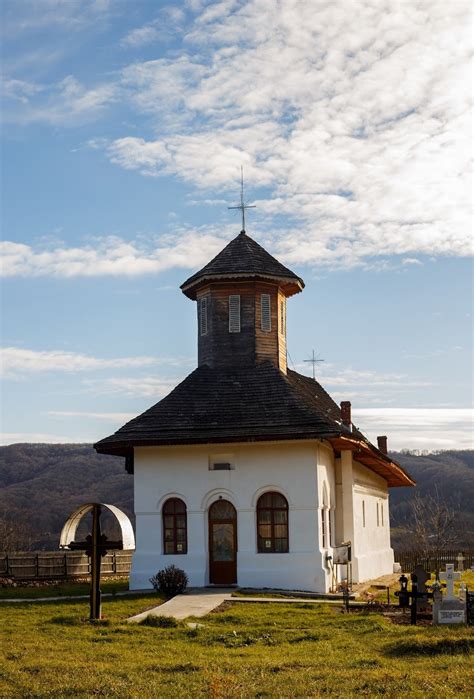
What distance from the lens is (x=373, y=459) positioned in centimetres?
3341

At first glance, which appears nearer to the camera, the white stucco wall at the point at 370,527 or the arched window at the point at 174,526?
the arched window at the point at 174,526

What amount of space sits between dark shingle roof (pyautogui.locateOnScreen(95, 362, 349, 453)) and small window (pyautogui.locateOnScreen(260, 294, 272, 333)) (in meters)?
1.35

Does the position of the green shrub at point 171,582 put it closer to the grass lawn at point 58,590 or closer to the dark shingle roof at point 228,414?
the grass lawn at point 58,590

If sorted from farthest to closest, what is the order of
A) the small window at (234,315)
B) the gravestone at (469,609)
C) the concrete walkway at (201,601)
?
the small window at (234,315) < the concrete walkway at (201,601) < the gravestone at (469,609)

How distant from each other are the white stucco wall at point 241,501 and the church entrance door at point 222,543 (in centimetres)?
22

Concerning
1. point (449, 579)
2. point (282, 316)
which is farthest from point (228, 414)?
point (449, 579)

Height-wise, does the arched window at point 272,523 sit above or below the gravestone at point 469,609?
above

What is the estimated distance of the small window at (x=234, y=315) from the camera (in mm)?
30484

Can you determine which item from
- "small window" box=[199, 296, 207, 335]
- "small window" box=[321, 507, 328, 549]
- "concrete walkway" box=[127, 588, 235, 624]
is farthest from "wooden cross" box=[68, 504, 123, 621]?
"small window" box=[199, 296, 207, 335]

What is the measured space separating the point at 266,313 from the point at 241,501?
674cm

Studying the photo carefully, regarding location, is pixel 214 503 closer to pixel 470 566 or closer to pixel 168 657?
pixel 168 657

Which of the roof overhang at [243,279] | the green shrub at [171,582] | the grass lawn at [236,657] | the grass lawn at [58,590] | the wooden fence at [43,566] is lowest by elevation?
the grass lawn at [236,657]

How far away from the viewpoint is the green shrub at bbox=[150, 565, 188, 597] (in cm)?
2408

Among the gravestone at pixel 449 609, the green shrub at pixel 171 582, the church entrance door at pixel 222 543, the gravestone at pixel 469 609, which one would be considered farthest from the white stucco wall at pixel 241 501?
the gravestone at pixel 469 609
